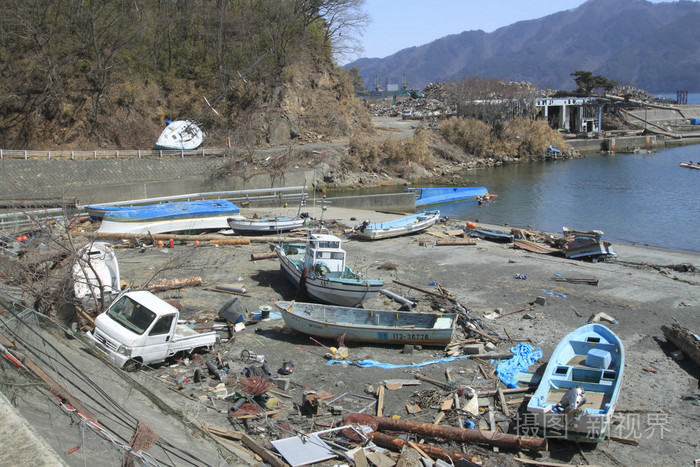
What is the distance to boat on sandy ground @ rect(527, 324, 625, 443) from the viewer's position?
1003cm

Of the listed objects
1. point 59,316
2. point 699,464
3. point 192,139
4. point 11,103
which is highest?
point 11,103

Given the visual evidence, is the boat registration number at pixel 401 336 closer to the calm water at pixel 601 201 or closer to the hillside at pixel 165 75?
the calm water at pixel 601 201

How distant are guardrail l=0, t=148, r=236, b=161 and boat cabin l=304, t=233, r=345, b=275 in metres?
26.2

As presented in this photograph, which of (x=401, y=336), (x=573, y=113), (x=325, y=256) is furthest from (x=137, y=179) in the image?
(x=573, y=113)

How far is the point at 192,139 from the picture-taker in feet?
148

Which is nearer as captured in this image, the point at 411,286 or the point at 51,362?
the point at 51,362

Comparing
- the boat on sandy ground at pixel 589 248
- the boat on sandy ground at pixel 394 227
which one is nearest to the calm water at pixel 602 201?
the boat on sandy ground at pixel 589 248

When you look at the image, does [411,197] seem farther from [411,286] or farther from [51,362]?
[51,362]

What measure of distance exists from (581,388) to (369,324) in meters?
6.08

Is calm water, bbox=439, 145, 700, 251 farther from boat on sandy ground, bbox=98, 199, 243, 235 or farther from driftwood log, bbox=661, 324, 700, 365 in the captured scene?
boat on sandy ground, bbox=98, 199, 243, 235

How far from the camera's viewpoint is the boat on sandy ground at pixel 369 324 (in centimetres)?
1427

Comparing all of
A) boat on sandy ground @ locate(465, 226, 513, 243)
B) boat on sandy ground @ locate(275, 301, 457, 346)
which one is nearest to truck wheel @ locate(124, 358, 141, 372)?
boat on sandy ground @ locate(275, 301, 457, 346)

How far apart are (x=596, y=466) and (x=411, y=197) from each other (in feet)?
97.9

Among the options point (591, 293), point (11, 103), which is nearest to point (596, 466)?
point (591, 293)
